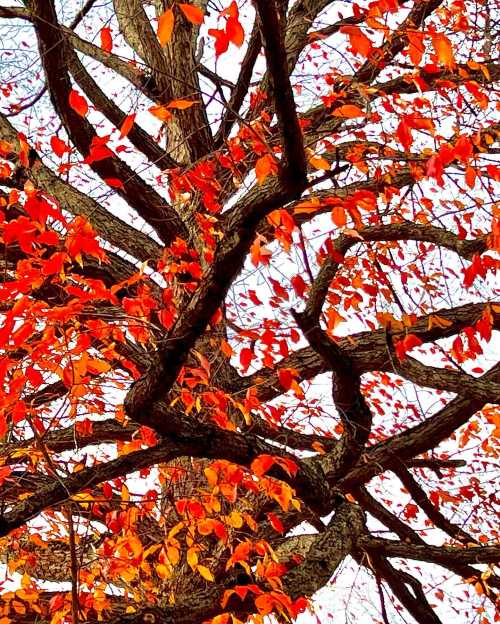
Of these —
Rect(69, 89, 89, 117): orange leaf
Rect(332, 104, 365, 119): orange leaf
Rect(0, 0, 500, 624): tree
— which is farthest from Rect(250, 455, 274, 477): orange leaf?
Rect(332, 104, 365, 119): orange leaf

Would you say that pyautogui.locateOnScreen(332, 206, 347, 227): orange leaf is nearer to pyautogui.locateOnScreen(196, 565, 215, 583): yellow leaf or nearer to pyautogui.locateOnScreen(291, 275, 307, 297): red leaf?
pyautogui.locateOnScreen(291, 275, 307, 297): red leaf

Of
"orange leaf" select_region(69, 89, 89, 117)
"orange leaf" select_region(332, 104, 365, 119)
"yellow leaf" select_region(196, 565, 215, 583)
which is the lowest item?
"yellow leaf" select_region(196, 565, 215, 583)

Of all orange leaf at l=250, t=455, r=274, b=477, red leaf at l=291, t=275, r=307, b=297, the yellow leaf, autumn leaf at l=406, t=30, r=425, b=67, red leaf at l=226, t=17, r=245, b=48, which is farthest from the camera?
red leaf at l=291, t=275, r=307, b=297

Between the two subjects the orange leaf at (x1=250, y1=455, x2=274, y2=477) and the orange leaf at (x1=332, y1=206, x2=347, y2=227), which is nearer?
the orange leaf at (x1=250, y1=455, x2=274, y2=477)

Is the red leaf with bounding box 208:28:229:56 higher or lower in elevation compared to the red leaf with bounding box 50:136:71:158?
lower

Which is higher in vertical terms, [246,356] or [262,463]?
[246,356]

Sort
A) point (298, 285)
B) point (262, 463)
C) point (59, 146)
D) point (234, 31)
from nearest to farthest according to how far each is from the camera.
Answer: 1. point (234, 31)
2. point (262, 463)
3. point (298, 285)
4. point (59, 146)

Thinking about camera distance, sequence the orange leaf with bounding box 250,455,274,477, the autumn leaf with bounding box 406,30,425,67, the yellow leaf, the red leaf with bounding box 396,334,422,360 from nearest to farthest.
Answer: the orange leaf with bounding box 250,455,274,477 → the yellow leaf → the autumn leaf with bounding box 406,30,425,67 → the red leaf with bounding box 396,334,422,360

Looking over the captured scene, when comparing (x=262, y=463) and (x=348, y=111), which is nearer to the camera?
(x=262, y=463)

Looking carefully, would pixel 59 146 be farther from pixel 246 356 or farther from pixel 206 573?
pixel 206 573

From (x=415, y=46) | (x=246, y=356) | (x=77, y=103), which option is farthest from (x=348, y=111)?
(x=246, y=356)

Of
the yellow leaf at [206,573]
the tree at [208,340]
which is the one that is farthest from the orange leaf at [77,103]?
the yellow leaf at [206,573]

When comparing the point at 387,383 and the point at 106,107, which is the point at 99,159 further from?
the point at 387,383

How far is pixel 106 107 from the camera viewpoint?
6.46 m
